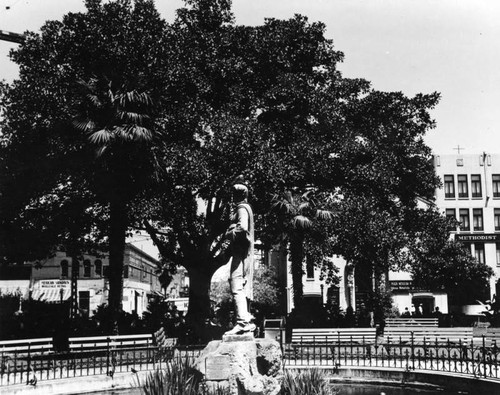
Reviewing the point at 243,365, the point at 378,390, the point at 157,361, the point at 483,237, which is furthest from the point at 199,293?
the point at 483,237

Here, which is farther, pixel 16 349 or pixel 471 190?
pixel 471 190

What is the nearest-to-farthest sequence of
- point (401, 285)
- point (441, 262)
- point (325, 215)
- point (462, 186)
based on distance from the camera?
1. point (325, 215)
2. point (441, 262)
3. point (401, 285)
4. point (462, 186)

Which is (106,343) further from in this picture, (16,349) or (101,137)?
(101,137)

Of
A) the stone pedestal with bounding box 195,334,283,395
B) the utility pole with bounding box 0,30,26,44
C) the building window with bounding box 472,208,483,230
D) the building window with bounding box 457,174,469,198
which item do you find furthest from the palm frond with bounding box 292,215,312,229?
the building window with bounding box 472,208,483,230

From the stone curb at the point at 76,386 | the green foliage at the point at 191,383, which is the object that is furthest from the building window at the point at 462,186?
the green foliage at the point at 191,383

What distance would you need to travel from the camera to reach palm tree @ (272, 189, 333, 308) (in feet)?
83.5

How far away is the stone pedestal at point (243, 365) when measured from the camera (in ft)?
32.9

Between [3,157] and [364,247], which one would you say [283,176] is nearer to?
[364,247]

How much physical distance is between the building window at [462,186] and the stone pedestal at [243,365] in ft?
164

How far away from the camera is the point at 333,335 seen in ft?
69.9

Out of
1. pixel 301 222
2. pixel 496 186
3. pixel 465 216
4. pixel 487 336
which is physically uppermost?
pixel 496 186

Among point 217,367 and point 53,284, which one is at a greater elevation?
point 53,284

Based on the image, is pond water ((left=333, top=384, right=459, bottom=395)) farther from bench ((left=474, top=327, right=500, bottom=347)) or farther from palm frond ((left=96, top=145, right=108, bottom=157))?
palm frond ((left=96, top=145, right=108, bottom=157))

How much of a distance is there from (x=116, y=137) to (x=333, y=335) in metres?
10.2
